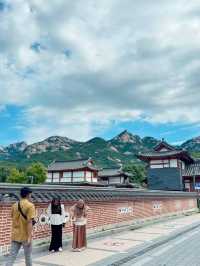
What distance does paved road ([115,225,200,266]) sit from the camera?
8.03 meters

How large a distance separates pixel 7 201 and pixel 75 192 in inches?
139

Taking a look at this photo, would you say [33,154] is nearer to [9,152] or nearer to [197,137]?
[9,152]

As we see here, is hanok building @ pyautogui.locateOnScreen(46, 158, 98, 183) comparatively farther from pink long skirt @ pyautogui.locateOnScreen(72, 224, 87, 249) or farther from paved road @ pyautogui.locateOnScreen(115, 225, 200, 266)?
pink long skirt @ pyautogui.locateOnScreen(72, 224, 87, 249)

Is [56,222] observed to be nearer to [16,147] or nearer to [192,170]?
[192,170]

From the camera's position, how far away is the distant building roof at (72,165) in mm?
63906

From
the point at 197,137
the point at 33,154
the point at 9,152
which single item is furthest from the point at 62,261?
the point at 9,152

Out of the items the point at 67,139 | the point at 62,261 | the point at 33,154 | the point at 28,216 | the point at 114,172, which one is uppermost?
the point at 67,139

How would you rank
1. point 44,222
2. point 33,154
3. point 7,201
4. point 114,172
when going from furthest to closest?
point 33,154 → point 114,172 → point 44,222 → point 7,201

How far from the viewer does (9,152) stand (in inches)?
5861

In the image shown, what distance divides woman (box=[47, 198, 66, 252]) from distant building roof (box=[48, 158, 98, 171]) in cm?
5305

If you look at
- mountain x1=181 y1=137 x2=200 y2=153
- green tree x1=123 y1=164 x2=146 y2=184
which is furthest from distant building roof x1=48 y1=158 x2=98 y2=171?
mountain x1=181 y1=137 x2=200 y2=153

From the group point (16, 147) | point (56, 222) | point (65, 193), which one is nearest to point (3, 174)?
point (65, 193)

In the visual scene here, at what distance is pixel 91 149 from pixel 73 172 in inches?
2585

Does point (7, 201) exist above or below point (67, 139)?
below
